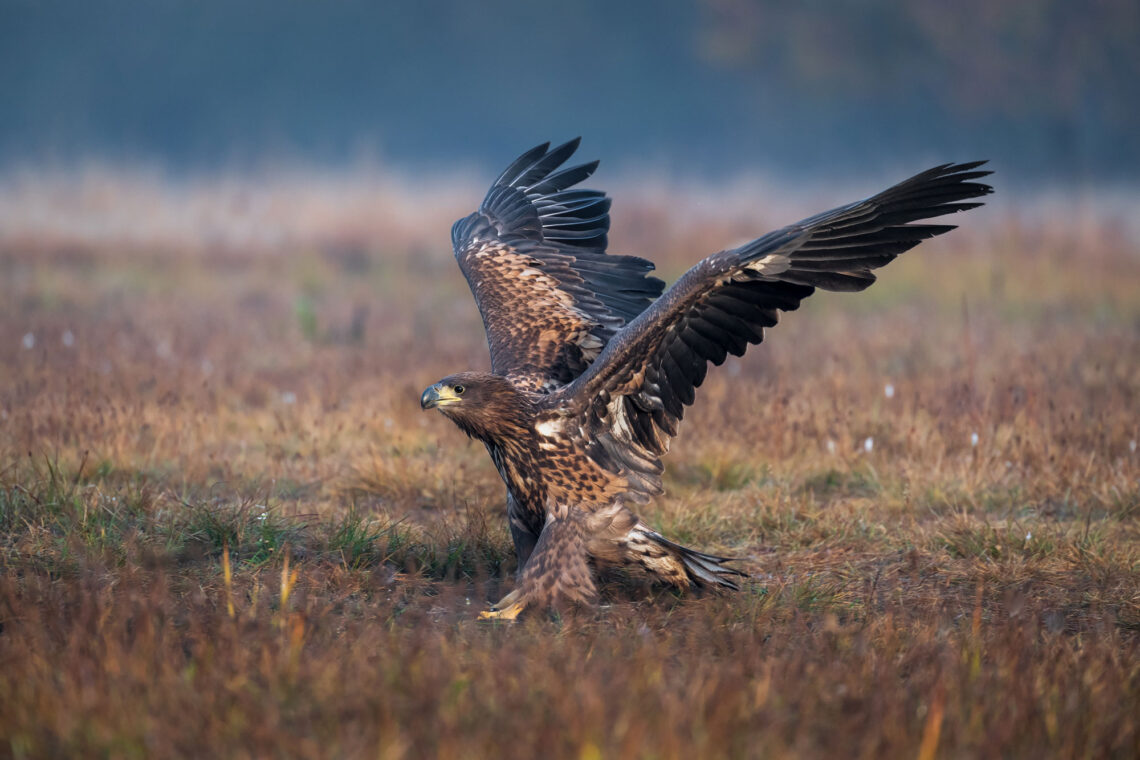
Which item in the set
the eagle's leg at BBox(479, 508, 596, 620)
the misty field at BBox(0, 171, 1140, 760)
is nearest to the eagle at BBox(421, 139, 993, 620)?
the eagle's leg at BBox(479, 508, 596, 620)

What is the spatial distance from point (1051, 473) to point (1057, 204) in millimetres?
14806

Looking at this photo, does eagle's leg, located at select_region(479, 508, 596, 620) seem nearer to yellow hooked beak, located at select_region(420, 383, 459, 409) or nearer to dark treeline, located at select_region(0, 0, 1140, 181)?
yellow hooked beak, located at select_region(420, 383, 459, 409)

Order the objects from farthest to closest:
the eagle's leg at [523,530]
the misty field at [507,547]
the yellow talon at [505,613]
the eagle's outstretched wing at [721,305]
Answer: the eagle's leg at [523,530], the yellow talon at [505,613], the eagle's outstretched wing at [721,305], the misty field at [507,547]

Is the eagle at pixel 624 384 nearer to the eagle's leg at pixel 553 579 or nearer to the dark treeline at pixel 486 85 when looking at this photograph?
the eagle's leg at pixel 553 579

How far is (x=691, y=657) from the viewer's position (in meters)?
3.47

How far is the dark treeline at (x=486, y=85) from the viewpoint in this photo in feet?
97.3

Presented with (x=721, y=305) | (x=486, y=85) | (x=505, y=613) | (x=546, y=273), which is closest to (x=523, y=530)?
(x=505, y=613)

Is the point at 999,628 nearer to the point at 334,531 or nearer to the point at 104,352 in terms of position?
the point at 334,531

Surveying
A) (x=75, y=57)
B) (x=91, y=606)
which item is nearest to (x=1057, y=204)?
(x=91, y=606)

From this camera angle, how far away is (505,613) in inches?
158

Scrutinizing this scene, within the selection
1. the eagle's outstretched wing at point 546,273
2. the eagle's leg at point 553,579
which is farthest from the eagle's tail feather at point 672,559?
the eagle's outstretched wing at point 546,273

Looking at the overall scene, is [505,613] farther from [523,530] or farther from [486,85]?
[486,85]

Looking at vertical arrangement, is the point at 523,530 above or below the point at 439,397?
below

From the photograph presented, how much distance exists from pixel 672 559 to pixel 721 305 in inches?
37.2
